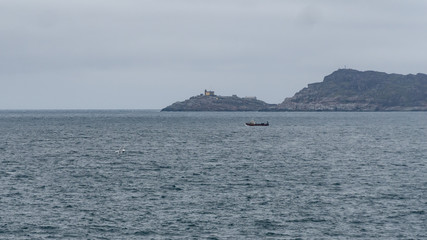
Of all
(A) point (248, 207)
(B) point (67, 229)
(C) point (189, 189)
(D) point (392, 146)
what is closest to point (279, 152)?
(D) point (392, 146)

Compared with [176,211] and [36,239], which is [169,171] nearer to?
[176,211]

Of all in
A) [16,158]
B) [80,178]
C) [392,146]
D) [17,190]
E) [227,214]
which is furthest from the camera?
[392,146]

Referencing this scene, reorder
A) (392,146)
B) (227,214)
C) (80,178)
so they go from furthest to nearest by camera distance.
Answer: (392,146)
(80,178)
(227,214)

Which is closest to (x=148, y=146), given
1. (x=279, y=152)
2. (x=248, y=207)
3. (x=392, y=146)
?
(x=279, y=152)

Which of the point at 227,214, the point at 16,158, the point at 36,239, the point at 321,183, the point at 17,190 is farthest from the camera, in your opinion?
the point at 16,158

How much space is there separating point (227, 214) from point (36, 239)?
1781 centimetres

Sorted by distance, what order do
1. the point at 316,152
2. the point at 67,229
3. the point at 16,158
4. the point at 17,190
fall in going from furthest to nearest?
the point at 316,152, the point at 16,158, the point at 17,190, the point at 67,229

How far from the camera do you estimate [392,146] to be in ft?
427

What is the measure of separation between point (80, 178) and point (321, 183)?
1278 inches

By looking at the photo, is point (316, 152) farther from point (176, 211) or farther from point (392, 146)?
point (176, 211)

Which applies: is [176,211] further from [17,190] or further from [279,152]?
[279,152]

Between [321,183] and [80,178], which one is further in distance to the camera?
[80,178]

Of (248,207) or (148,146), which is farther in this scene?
(148,146)

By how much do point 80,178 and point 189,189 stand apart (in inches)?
701
